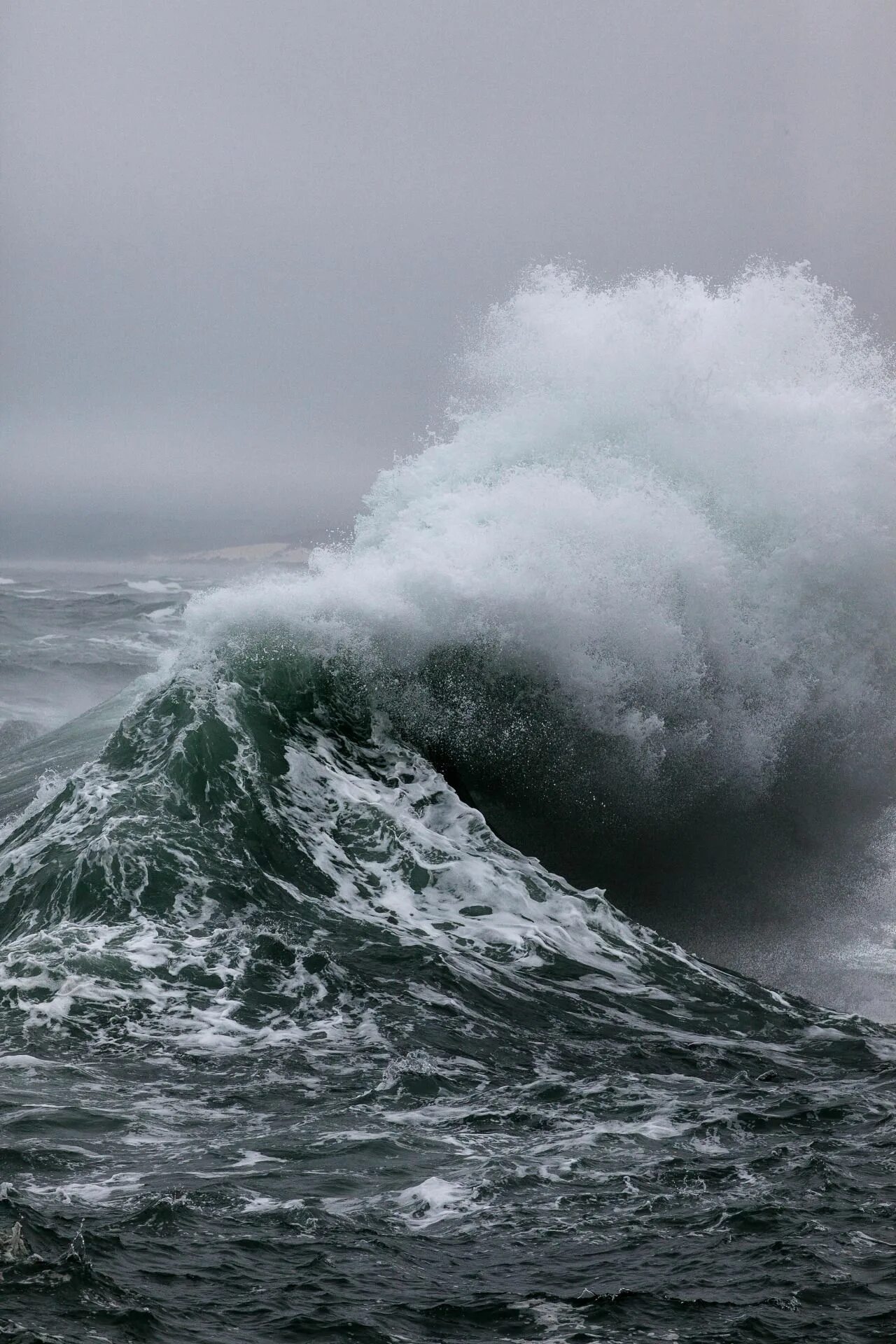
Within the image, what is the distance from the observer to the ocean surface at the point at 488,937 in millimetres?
4980

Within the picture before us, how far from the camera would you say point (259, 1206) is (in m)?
5.46

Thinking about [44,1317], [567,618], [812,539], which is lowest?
[44,1317]

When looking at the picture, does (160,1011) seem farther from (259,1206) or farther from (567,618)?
(567,618)

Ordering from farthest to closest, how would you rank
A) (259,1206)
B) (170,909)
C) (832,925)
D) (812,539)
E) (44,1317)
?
(812,539) → (832,925) → (170,909) → (259,1206) → (44,1317)

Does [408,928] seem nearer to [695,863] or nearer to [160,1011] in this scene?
[160,1011]

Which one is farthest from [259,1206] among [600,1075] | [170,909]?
[170,909]

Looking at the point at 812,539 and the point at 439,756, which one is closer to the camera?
the point at 439,756

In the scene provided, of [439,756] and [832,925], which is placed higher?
[439,756]

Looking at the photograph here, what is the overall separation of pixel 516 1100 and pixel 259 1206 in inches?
81.9

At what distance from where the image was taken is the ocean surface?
4.98 m

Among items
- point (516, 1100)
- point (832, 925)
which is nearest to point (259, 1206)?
point (516, 1100)

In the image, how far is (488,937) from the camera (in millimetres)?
9711

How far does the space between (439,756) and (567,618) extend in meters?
2.12

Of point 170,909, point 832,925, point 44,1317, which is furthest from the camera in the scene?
point 832,925
